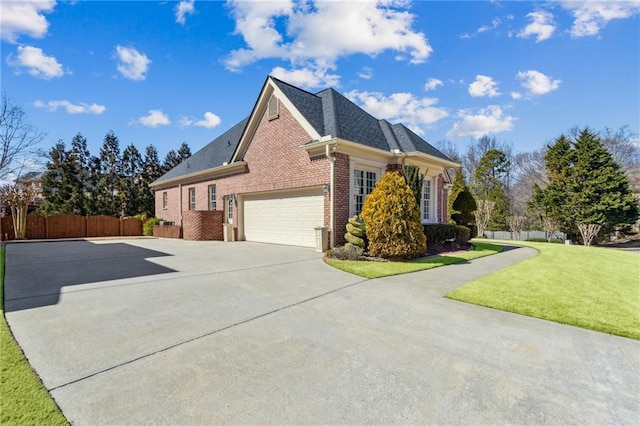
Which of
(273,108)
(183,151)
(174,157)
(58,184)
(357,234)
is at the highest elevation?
(183,151)

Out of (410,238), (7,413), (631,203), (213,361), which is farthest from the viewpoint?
(631,203)

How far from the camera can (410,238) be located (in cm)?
950

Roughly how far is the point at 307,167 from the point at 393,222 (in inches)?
185

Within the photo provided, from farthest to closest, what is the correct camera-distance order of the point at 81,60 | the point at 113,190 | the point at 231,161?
the point at 113,190 < the point at 231,161 < the point at 81,60

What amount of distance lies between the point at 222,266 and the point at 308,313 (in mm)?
4665

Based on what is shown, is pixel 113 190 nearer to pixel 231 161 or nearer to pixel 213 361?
pixel 231 161

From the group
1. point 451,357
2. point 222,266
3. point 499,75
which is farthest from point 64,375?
point 499,75

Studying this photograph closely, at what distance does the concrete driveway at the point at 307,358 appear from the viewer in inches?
95.7

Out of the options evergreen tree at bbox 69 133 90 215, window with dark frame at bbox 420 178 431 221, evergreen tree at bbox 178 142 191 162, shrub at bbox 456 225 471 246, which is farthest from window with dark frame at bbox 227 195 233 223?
evergreen tree at bbox 178 142 191 162

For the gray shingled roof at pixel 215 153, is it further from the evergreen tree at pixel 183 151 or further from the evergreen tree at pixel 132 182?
the evergreen tree at pixel 183 151

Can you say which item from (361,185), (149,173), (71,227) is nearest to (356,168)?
(361,185)

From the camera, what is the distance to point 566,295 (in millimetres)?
6102

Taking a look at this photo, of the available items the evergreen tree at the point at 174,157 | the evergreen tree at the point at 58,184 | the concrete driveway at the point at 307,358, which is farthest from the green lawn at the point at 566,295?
the evergreen tree at the point at 174,157

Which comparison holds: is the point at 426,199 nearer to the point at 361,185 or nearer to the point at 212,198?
the point at 361,185
